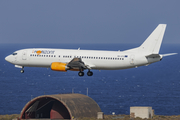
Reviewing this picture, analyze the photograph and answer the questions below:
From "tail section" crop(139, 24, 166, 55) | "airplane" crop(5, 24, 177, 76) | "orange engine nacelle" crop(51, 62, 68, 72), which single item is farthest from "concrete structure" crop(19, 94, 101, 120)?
"tail section" crop(139, 24, 166, 55)

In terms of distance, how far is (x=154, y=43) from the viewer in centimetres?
8638

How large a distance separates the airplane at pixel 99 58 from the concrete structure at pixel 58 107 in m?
20.1

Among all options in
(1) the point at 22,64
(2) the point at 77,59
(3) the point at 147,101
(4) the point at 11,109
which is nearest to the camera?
(2) the point at 77,59

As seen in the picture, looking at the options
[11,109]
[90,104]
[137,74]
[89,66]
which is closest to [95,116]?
[90,104]

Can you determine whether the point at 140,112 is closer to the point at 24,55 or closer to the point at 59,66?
the point at 59,66

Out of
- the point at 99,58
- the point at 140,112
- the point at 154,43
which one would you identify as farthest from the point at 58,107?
the point at 154,43

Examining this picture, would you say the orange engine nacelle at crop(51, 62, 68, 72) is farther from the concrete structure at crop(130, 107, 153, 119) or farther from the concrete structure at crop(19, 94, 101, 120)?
the concrete structure at crop(130, 107, 153, 119)

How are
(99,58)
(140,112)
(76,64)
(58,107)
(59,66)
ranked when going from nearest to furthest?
(99,58)
(76,64)
(59,66)
(140,112)
(58,107)

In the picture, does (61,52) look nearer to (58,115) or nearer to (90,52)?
(90,52)

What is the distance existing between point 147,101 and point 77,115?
101m

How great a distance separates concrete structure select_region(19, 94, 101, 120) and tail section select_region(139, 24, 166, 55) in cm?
2721

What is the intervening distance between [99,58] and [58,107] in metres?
30.3

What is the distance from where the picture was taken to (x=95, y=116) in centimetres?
10975

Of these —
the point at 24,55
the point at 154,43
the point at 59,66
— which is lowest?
the point at 59,66
